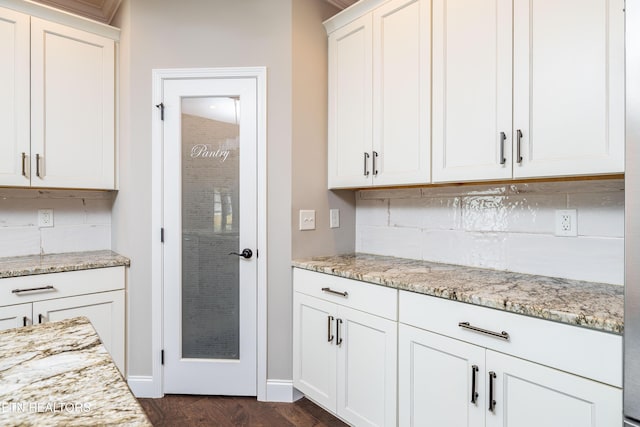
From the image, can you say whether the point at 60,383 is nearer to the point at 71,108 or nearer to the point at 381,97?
the point at 381,97

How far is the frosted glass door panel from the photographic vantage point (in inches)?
94.2

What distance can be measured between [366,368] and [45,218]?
2445 mm

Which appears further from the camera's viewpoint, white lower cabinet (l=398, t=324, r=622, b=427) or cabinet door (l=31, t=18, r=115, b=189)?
cabinet door (l=31, t=18, r=115, b=189)

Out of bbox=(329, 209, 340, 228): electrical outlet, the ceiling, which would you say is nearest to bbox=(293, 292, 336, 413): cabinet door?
bbox=(329, 209, 340, 228): electrical outlet

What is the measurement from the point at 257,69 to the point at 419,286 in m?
1.68

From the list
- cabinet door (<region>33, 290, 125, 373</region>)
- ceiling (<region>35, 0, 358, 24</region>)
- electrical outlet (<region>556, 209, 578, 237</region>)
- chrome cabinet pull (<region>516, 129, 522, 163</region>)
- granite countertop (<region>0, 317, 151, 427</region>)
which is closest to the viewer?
granite countertop (<region>0, 317, 151, 427</region>)

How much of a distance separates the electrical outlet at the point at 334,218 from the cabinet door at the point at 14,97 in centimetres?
194

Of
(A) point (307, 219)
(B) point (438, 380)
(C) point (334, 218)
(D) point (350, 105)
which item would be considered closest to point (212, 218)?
(A) point (307, 219)

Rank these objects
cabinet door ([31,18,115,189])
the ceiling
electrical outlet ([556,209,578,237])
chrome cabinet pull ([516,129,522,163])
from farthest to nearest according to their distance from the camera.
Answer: the ceiling → cabinet door ([31,18,115,189]) → electrical outlet ([556,209,578,237]) → chrome cabinet pull ([516,129,522,163])

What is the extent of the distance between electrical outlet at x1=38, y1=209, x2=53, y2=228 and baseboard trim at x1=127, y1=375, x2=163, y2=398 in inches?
49.3

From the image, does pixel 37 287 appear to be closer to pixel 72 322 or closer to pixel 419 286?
pixel 72 322

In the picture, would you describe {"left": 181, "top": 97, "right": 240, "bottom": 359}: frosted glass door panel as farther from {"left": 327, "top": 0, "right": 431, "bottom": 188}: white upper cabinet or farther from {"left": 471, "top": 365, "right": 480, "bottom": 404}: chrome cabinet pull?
{"left": 471, "top": 365, "right": 480, "bottom": 404}: chrome cabinet pull

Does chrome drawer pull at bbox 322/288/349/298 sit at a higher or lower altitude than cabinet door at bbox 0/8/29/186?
lower

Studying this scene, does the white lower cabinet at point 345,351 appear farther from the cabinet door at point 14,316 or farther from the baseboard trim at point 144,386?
the cabinet door at point 14,316
